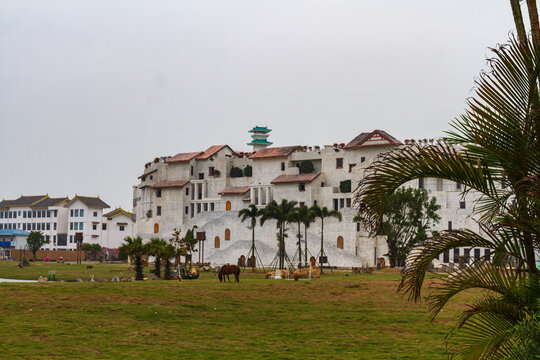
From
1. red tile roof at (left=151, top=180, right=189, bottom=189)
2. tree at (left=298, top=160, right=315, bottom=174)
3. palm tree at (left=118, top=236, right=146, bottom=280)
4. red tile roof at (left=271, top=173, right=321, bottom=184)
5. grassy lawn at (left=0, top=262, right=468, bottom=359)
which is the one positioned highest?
tree at (left=298, top=160, right=315, bottom=174)

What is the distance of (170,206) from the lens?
93.3 metres

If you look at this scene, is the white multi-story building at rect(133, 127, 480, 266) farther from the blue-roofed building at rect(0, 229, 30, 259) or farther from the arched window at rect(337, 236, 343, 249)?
the blue-roofed building at rect(0, 229, 30, 259)

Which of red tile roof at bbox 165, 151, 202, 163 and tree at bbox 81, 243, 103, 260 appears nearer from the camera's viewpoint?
red tile roof at bbox 165, 151, 202, 163

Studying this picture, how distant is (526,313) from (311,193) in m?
71.8

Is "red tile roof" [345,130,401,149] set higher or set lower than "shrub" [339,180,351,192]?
higher

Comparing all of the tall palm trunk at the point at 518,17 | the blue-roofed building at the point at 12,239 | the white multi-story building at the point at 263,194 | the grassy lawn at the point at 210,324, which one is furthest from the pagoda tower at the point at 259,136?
the tall palm trunk at the point at 518,17

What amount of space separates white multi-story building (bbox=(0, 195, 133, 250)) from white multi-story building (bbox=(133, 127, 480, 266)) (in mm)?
17075

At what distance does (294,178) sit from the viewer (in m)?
82.8

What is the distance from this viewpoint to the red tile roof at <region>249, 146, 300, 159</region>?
8619cm

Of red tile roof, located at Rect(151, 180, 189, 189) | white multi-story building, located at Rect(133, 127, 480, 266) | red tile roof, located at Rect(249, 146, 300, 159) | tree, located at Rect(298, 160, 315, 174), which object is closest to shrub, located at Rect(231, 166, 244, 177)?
white multi-story building, located at Rect(133, 127, 480, 266)

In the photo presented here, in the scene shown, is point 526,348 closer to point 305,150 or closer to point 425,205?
point 425,205

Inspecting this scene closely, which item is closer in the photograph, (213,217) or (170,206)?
(213,217)

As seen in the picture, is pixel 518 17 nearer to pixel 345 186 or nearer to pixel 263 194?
pixel 345 186

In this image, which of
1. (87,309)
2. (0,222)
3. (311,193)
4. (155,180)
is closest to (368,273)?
(311,193)
